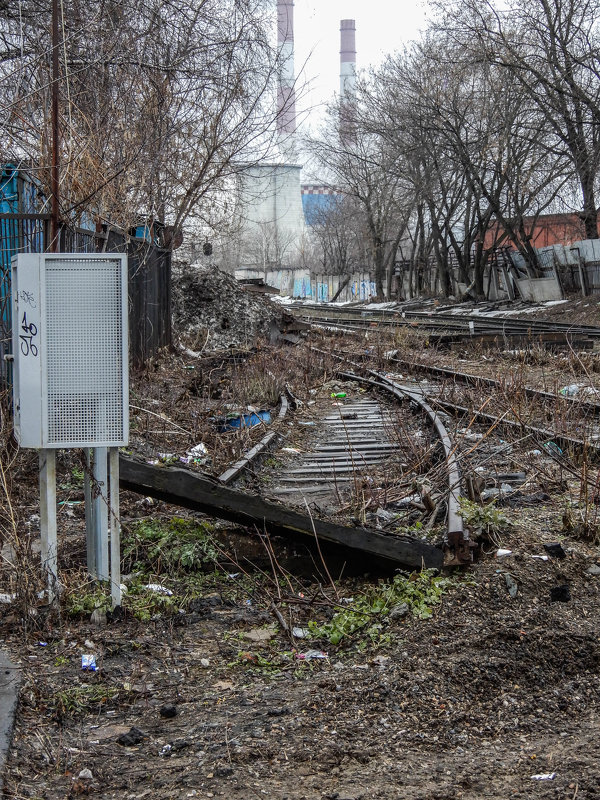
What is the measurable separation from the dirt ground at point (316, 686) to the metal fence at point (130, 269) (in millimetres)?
2976

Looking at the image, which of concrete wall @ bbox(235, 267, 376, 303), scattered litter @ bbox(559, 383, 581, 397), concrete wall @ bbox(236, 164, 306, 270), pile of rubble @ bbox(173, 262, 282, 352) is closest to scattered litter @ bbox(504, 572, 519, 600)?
scattered litter @ bbox(559, 383, 581, 397)

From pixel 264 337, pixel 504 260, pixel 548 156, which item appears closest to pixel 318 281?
pixel 504 260

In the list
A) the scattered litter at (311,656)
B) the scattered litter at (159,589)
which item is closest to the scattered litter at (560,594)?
the scattered litter at (311,656)

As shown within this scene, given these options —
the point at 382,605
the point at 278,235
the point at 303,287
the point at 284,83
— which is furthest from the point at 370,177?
the point at 382,605

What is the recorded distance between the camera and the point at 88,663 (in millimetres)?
3793

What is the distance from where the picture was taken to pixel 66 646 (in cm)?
397

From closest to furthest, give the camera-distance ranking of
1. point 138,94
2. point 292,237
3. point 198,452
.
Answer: point 198,452 < point 138,94 < point 292,237

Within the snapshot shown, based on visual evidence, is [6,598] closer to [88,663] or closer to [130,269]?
[88,663]

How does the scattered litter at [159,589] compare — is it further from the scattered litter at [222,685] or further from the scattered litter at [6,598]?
the scattered litter at [222,685]

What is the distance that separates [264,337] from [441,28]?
15578 millimetres

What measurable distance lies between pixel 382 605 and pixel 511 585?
69 cm

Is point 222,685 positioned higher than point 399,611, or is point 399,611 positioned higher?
point 399,611

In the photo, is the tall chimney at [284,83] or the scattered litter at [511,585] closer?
the scattered litter at [511,585]

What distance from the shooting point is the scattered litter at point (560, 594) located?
Answer: 4320mm
